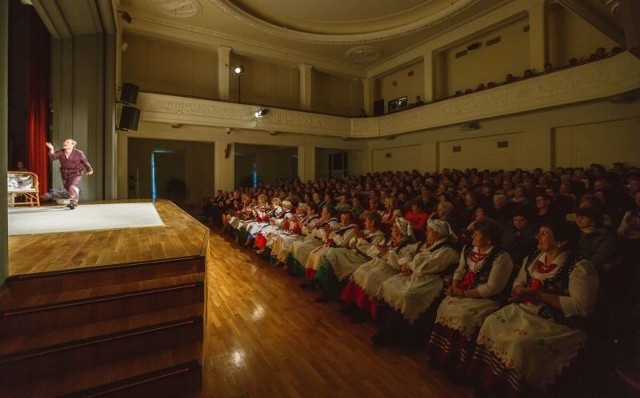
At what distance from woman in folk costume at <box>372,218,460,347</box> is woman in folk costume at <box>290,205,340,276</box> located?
4.42 ft

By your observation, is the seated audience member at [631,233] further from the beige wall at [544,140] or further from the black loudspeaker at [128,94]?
the black loudspeaker at [128,94]

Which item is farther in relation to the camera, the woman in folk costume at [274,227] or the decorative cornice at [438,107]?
the decorative cornice at [438,107]

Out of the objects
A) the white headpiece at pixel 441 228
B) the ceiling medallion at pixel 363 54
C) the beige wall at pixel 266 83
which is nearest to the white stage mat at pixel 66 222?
the white headpiece at pixel 441 228

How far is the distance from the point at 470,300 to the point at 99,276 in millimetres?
2107

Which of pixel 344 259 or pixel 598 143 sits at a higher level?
pixel 598 143

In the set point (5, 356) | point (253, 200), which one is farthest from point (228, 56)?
point (5, 356)

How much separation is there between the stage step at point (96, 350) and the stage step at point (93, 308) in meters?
0.15

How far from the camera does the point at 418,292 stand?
2234mm

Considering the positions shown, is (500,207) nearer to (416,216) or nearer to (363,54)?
(416,216)

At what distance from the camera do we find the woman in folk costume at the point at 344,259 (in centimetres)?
306

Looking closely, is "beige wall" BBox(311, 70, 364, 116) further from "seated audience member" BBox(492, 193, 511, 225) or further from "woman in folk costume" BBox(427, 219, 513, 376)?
"woman in folk costume" BBox(427, 219, 513, 376)

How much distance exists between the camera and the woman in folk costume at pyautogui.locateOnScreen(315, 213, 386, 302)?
306cm

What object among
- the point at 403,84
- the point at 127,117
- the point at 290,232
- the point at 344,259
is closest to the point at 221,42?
the point at 127,117

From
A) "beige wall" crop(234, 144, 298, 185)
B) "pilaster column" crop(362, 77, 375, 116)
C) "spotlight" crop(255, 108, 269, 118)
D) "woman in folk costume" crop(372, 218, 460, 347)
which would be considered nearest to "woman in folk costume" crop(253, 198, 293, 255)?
"woman in folk costume" crop(372, 218, 460, 347)
